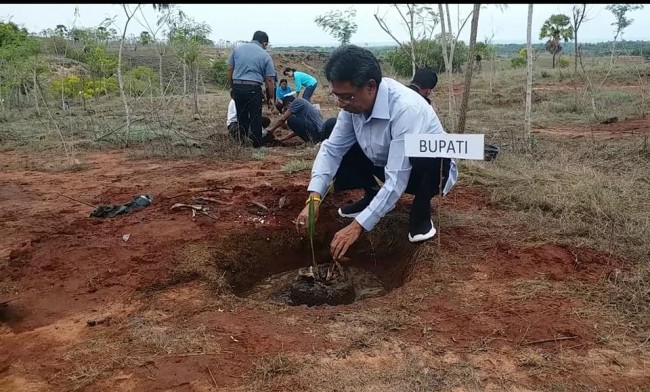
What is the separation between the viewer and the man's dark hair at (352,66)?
2381 mm

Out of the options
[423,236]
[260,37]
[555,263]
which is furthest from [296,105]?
[555,263]

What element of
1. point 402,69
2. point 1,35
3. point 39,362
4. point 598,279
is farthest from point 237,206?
point 402,69

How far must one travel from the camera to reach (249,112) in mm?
6062

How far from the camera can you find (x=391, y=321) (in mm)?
2145

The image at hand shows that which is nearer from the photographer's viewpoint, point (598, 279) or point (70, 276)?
point (598, 279)

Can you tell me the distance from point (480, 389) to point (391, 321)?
0.49 meters

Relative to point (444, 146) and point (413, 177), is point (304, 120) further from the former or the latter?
point (444, 146)

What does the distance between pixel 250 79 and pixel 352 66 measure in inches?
141

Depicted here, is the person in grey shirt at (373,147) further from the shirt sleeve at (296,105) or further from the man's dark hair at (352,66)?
the shirt sleeve at (296,105)

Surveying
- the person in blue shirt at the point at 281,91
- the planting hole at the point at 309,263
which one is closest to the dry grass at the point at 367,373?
the planting hole at the point at 309,263

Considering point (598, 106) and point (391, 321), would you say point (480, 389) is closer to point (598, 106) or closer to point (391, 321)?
point (391, 321)

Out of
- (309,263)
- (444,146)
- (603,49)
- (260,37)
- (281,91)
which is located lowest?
(309,263)

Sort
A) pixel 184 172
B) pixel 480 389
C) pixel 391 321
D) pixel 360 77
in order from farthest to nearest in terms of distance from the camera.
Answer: pixel 184 172, pixel 360 77, pixel 391 321, pixel 480 389

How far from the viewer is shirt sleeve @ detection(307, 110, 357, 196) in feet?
9.27
